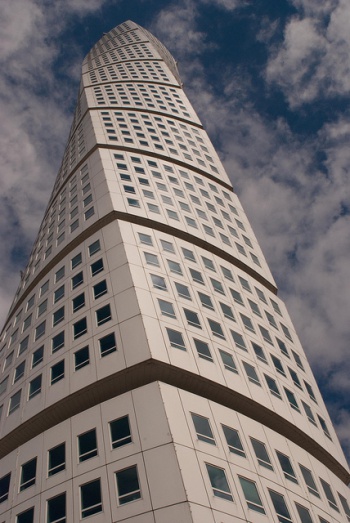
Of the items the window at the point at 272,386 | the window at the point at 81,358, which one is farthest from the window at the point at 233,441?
the window at the point at 81,358

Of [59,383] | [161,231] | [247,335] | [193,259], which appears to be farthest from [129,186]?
[59,383]

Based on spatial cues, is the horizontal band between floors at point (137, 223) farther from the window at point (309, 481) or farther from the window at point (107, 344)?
the window at point (309, 481)

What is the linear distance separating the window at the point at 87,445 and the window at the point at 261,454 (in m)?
6.42

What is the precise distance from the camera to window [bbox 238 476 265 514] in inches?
732

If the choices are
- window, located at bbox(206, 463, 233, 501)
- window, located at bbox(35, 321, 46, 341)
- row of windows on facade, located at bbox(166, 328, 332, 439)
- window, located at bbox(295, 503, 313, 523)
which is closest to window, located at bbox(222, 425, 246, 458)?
window, located at bbox(206, 463, 233, 501)

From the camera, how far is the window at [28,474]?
20469mm

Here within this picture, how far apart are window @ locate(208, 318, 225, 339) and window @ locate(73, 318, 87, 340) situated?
21.0ft

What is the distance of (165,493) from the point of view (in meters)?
16.8

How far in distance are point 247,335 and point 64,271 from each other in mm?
11815

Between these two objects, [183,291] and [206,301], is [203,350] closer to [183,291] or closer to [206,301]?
[183,291]

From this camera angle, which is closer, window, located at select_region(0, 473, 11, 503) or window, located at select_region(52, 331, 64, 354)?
window, located at select_region(0, 473, 11, 503)

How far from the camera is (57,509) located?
18.5 meters

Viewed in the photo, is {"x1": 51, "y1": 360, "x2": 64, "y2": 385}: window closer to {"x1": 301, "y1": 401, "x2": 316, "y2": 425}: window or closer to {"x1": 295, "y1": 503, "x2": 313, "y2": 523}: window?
{"x1": 295, "y1": 503, "x2": 313, "y2": 523}: window

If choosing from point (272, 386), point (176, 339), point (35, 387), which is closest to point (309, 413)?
point (272, 386)
